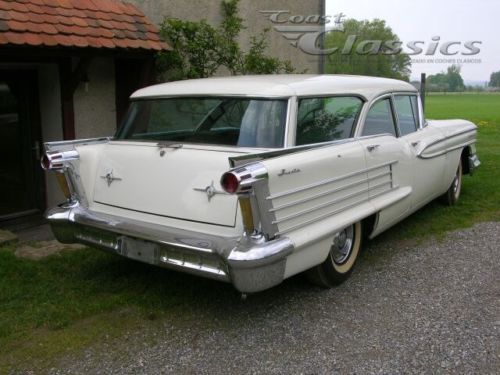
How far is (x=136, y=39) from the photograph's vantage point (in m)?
6.53

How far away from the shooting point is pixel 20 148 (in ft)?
21.8

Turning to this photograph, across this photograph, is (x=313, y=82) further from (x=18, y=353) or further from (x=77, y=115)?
(x=77, y=115)

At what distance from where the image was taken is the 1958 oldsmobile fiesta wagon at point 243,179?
336 cm

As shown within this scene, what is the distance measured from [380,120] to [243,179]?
230 cm

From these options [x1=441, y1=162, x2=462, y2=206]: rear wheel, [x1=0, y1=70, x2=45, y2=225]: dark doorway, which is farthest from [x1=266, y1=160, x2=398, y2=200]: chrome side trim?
[x1=0, y1=70, x2=45, y2=225]: dark doorway

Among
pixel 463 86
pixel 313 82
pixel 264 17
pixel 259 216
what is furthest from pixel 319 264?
pixel 463 86

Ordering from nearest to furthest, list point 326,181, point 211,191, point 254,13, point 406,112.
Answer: point 211,191
point 326,181
point 406,112
point 254,13

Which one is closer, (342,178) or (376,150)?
(342,178)

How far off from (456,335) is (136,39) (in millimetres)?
4790

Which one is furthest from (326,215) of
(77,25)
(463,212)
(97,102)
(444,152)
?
(97,102)

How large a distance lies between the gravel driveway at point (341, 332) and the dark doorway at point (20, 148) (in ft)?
12.0

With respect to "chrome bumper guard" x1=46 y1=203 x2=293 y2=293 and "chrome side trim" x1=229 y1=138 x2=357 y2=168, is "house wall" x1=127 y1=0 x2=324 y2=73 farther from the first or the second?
"chrome side trim" x1=229 y1=138 x2=357 y2=168

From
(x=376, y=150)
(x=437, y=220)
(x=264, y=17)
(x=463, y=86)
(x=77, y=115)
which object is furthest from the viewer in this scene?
(x=463, y=86)

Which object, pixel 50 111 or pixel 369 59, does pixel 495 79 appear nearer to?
pixel 369 59
